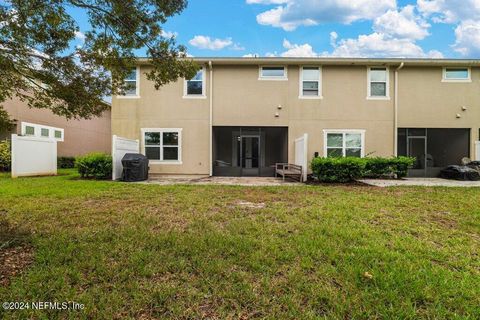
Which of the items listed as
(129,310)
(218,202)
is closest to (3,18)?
(129,310)

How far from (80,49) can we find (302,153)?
9168 millimetres

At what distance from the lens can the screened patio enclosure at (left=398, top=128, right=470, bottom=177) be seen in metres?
13.3

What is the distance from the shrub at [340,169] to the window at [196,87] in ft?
21.5

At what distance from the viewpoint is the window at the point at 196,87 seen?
12984 millimetres

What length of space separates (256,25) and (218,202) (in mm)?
13125

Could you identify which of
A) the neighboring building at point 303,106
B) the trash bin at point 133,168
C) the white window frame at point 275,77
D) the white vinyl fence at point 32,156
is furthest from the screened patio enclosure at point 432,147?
the white vinyl fence at point 32,156

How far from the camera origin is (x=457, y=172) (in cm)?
1188

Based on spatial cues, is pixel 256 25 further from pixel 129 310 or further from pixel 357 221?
pixel 129 310

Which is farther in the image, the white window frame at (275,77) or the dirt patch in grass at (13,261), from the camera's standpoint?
the white window frame at (275,77)

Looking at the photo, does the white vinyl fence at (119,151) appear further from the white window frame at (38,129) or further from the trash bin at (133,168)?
the white window frame at (38,129)

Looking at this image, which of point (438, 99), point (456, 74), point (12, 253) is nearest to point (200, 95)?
point (12, 253)

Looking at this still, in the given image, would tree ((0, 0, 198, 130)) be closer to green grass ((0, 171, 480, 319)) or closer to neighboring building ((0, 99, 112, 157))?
green grass ((0, 171, 480, 319))

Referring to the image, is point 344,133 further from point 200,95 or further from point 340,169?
point 200,95

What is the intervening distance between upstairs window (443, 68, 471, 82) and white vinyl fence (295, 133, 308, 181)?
7.81 meters
